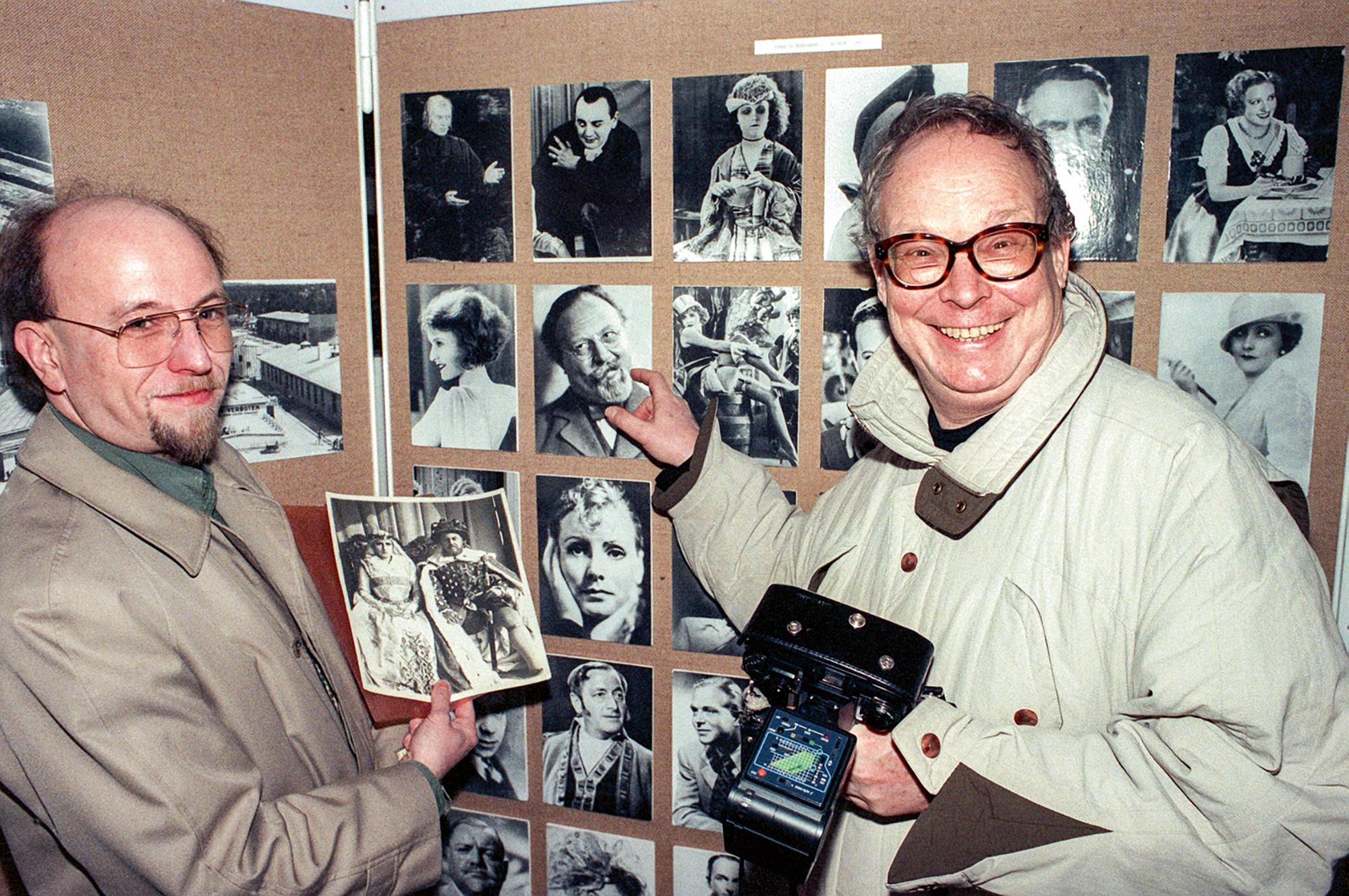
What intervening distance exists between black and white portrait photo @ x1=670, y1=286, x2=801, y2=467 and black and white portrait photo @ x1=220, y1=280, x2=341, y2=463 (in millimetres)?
634

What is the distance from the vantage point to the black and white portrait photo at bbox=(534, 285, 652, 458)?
1.61m

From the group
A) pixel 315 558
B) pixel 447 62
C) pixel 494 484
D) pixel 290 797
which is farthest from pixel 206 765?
pixel 447 62

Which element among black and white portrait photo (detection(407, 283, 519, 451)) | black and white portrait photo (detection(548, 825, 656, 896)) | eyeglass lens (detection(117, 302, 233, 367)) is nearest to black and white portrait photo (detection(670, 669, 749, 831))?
black and white portrait photo (detection(548, 825, 656, 896))

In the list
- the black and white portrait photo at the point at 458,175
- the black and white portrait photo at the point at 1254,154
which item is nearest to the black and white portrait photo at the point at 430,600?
the black and white portrait photo at the point at 458,175

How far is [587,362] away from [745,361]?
0.29m

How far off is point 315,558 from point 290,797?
45 centimetres

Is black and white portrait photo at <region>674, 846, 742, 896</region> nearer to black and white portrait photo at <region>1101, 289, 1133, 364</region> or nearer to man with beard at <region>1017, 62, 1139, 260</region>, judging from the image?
black and white portrait photo at <region>1101, 289, 1133, 364</region>

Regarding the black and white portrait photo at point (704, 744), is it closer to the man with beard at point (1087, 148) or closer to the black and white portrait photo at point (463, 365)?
the black and white portrait photo at point (463, 365)

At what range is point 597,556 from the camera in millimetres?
1711

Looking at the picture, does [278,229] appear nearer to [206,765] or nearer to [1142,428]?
[206,765]

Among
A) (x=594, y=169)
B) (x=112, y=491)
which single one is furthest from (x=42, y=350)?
(x=594, y=169)

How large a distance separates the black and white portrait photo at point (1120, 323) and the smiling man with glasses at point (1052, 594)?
140 millimetres

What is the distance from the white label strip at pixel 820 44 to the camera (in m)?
1.43

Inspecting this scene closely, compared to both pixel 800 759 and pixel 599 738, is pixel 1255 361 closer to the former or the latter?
pixel 800 759
